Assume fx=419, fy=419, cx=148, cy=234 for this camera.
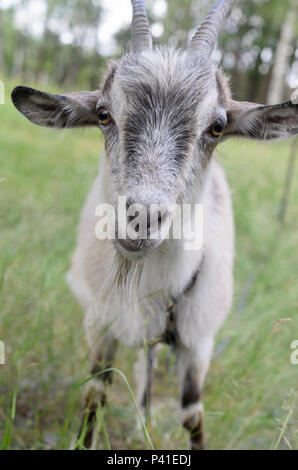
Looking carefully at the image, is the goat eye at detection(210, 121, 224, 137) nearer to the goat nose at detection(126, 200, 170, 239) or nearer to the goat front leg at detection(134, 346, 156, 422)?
the goat nose at detection(126, 200, 170, 239)

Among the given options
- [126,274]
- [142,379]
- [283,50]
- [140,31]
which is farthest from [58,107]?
[283,50]

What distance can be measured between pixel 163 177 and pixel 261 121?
2.81 ft

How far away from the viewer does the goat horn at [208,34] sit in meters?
2.36

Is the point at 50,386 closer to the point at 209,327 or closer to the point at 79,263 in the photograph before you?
the point at 79,263

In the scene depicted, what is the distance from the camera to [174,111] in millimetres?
2043

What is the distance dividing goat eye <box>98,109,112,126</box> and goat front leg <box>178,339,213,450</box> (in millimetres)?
1571

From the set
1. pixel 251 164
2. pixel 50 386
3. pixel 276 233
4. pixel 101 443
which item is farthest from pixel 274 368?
pixel 251 164

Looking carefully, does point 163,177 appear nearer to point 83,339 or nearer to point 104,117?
point 104,117

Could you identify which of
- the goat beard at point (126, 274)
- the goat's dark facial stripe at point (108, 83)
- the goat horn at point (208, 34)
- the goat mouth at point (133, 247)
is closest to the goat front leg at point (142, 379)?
the goat beard at point (126, 274)

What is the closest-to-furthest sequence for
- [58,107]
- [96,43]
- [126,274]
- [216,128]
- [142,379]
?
[216,128] → [126,274] → [58,107] → [142,379] → [96,43]

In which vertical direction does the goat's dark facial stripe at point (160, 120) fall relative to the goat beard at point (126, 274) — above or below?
above

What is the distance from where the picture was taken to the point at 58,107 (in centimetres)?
242

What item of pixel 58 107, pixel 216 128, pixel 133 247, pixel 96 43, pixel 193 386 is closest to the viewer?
pixel 133 247

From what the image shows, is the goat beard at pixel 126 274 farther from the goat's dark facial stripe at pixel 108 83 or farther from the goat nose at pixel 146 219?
the goat's dark facial stripe at pixel 108 83
